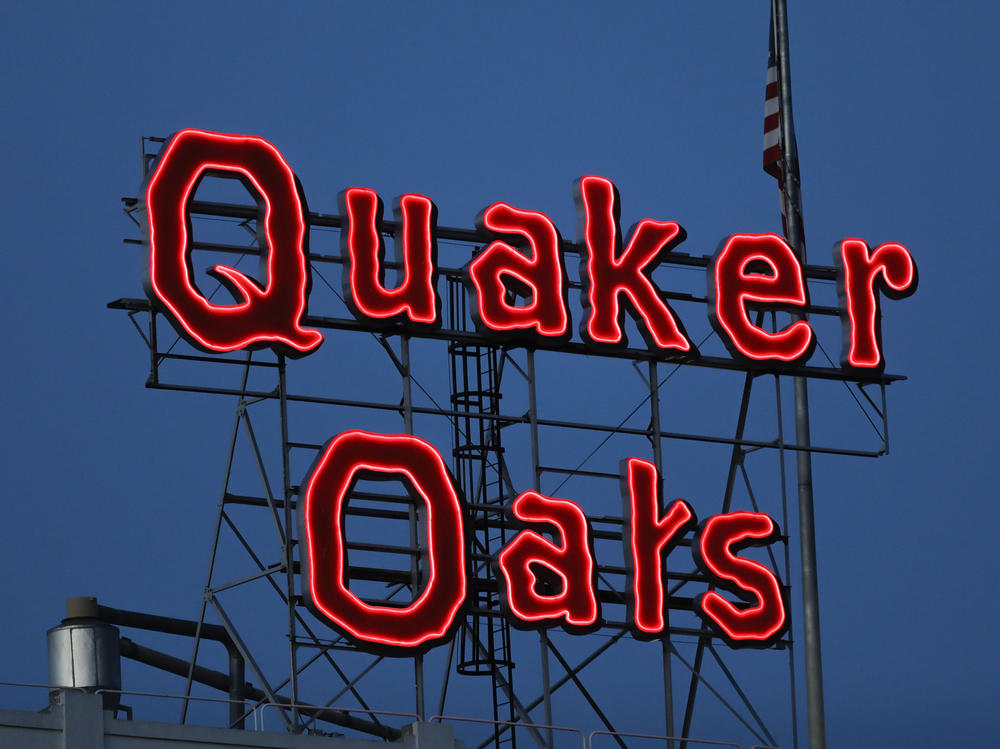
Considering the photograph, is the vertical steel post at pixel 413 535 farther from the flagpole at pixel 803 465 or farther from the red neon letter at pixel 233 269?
the flagpole at pixel 803 465

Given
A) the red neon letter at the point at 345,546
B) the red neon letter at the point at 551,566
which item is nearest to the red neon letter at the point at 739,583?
the red neon letter at the point at 551,566

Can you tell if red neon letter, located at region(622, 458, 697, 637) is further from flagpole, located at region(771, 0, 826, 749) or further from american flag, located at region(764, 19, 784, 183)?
american flag, located at region(764, 19, 784, 183)

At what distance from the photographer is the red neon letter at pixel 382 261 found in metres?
35.2

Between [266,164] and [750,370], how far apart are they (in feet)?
32.6

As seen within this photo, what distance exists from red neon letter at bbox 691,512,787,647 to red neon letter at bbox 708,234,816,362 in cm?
342

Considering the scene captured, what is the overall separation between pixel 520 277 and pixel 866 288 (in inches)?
290

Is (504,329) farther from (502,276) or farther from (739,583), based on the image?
(739,583)

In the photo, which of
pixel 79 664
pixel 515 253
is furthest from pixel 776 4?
pixel 79 664

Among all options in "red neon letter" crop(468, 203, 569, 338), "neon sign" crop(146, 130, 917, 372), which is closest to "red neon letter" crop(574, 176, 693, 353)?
"neon sign" crop(146, 130, 917, 372)

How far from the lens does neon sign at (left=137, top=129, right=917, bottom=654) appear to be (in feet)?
110

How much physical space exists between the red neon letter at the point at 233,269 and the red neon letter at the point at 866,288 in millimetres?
10874

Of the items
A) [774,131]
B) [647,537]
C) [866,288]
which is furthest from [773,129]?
[647,537]

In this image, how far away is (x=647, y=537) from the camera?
118ft

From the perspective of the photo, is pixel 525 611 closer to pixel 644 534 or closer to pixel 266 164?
pixel 644 534
